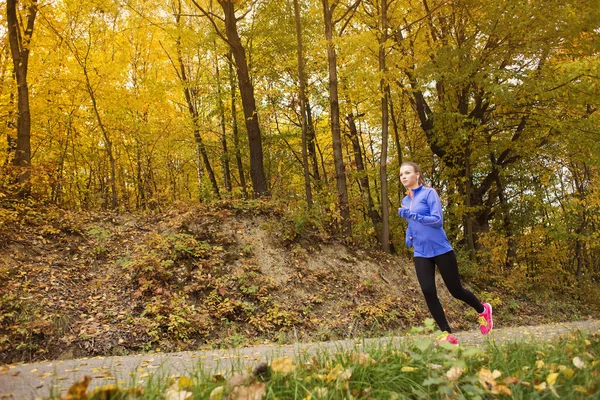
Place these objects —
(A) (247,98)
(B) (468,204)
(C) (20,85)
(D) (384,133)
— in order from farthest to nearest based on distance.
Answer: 1. (B) (468,204)
2. (A) (247,98)
3. (D) (384,133)
4. (C) (20,85)

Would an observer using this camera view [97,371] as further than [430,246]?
No

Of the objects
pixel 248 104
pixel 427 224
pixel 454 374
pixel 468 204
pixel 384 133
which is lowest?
pixel 454 374

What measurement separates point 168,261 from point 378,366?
5.66 metres

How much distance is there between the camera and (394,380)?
240cm

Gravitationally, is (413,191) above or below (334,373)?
above

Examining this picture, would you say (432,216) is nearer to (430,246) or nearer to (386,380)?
(430,246)

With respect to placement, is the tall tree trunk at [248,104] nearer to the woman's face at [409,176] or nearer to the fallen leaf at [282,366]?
the woman's face at [409,176]

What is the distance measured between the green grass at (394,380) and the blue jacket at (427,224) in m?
1.68

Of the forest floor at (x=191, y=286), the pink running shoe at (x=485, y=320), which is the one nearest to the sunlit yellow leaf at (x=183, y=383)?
the forest floor at (x=191, y=286)

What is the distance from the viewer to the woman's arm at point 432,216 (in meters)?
4.35

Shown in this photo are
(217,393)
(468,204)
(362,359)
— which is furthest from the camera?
(468,204)

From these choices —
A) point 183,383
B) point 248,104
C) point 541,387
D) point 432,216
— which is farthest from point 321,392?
point 248,104

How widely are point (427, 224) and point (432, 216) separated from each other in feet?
0.33

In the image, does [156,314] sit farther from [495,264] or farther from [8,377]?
[495,264]
